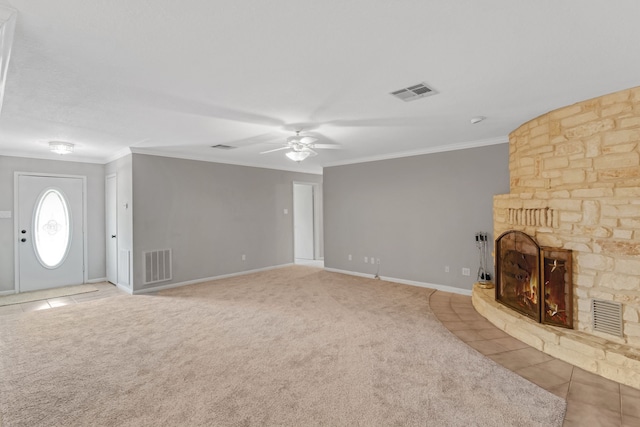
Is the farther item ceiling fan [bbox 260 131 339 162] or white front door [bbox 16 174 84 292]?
white front door [bbox 16 174 84 292]

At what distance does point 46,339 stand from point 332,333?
3.22 m

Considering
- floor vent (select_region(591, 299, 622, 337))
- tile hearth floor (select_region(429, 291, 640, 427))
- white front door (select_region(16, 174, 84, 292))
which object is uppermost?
white front door (select_region(16, 174, 84, 292))

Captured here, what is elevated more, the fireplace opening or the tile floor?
the fireplace opening

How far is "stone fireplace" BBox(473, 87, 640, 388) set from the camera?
8.70 feet

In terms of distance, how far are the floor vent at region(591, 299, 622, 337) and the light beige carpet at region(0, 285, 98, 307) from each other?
286 inches

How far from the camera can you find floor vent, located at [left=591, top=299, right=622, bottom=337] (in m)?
2.71

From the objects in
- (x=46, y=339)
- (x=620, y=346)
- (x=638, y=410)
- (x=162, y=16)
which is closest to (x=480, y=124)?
(x=620, y=346)

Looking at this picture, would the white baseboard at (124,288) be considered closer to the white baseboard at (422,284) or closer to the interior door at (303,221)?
the white baseboard at (422,284)

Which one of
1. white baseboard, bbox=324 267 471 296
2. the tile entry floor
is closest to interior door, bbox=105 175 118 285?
the tile entry floor

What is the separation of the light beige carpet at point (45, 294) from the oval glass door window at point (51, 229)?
52cm

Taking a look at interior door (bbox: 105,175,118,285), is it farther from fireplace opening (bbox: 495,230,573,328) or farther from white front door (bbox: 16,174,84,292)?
fireplace opening (bbox: 495,230,573,328)

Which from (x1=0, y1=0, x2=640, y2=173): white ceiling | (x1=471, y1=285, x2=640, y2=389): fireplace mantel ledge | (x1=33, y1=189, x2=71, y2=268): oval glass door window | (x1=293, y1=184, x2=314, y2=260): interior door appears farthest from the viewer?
(x1=293, y1=184, x2=314, y2=260): interior door

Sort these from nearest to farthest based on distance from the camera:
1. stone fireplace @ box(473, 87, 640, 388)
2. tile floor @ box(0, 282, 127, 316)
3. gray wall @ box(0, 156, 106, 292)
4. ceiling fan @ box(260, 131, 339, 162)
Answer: stone fireplace @ box(473, 87, 640, 388) → ceiling fan @ box(260, 131, 339, 162) → tile floor @ box(0, 282, 127, 316) → gray wall @ box(0, 156, 106, 292)

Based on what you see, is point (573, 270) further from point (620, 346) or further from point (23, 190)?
point (23, 190)
